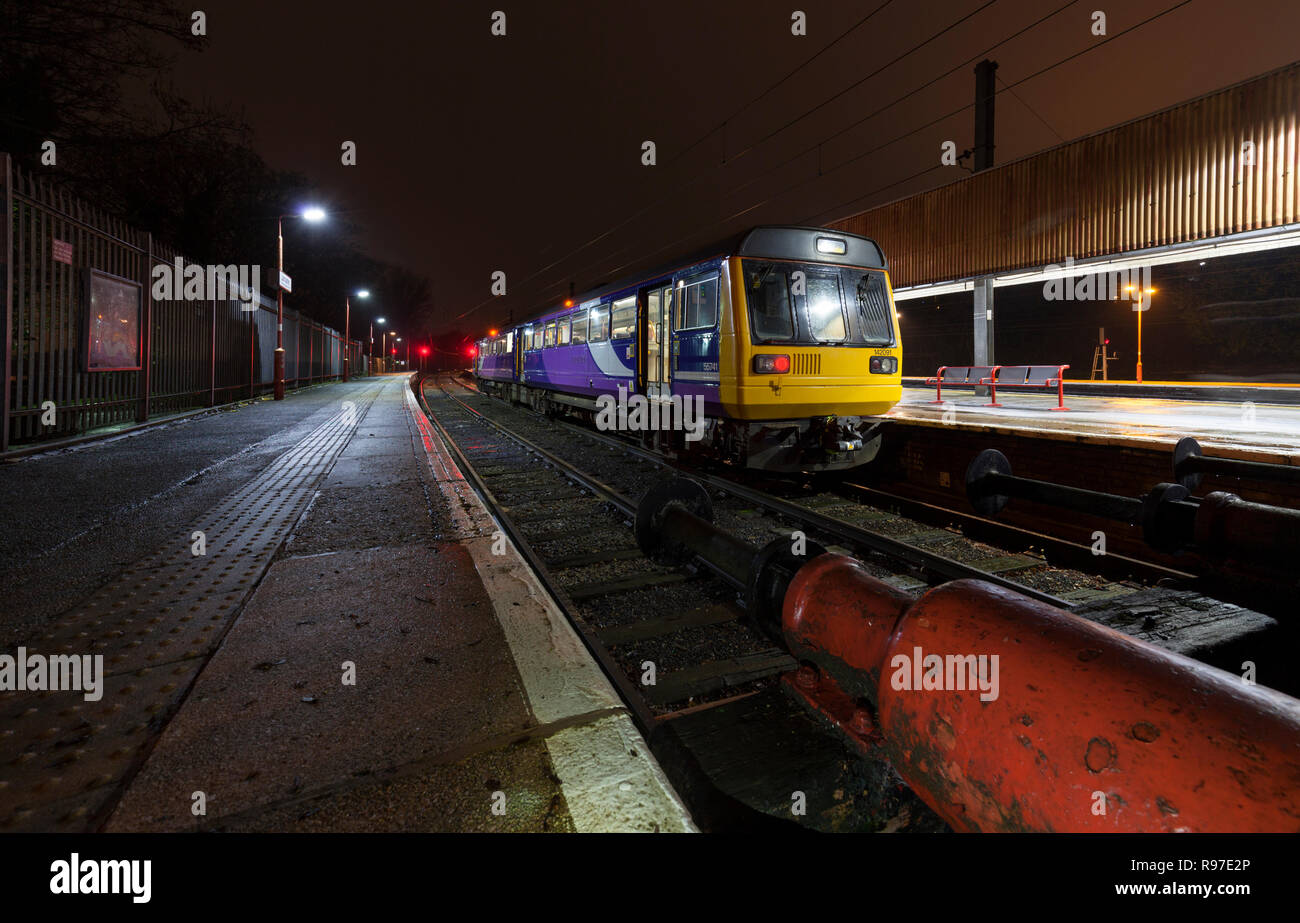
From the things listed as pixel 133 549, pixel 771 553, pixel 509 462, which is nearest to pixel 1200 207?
pixel 509 462

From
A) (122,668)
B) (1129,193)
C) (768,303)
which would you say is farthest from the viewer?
(1129,193)

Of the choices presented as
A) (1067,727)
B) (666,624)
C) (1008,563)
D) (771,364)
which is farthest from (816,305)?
(1067,727)

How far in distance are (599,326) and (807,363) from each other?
5585 mm

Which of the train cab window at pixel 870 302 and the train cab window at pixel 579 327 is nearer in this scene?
the train cab window at pixel 870 302

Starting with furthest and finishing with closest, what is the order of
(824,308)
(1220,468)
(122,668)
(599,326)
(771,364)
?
(599,326) < (824,308) < (771,364) < (1220,468) < (122,668)

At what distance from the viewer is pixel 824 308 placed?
25.9ft

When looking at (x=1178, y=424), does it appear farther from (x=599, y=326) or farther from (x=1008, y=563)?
(x=599, y=326)

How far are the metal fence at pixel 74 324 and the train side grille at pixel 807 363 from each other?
9508 mm

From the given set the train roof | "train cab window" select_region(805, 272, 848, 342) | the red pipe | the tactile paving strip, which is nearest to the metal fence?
the tactile paving strip

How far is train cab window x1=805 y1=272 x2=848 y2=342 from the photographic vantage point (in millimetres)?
7801

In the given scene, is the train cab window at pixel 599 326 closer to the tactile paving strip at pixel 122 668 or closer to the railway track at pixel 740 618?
the railway track at pixel 740 618

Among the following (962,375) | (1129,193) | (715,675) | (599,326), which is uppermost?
(1129,193)

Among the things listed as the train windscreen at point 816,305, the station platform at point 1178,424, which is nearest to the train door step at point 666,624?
the train windscreen at point 816,305

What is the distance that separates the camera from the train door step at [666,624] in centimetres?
342
